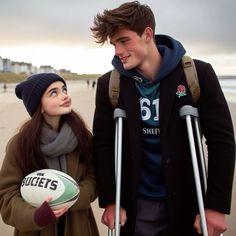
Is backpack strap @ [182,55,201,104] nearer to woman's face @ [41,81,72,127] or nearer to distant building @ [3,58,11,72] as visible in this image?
woman's face @ [41,81,72,127]

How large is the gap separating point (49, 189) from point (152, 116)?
3.45 feet

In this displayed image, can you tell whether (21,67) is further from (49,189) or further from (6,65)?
(49,189)

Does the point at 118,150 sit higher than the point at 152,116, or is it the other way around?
the point at 152,116

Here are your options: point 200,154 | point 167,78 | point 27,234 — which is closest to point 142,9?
point 167,78

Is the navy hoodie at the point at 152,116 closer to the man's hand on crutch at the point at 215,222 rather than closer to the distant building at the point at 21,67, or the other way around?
the man's hand on crutch at the point at 215,222

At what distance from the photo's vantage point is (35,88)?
314 cm

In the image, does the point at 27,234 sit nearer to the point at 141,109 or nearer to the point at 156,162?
the point at 156,162

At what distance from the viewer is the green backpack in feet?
9.33

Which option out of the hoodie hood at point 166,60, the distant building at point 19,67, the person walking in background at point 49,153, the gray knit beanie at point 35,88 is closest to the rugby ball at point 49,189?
the person walking in background at point 49,153

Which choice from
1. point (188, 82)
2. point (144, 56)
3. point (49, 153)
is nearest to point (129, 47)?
point (144, 56)

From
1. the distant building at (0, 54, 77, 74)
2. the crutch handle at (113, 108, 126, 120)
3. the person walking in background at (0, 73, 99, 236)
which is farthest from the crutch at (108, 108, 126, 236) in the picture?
the distant building at (0, 54, 77, 74)

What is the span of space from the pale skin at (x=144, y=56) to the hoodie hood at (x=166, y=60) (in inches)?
2.6

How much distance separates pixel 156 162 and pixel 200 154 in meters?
0.42

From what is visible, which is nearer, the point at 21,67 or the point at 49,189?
the point at 49,189
